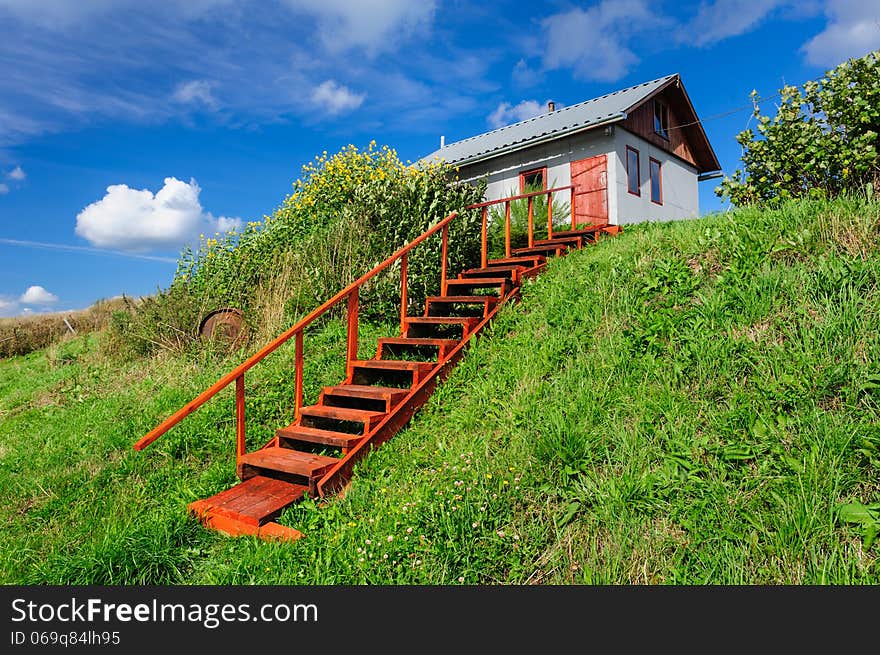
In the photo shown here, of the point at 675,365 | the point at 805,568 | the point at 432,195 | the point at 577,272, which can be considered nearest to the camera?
the point at 805,568

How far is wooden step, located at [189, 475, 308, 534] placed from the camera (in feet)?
14.8

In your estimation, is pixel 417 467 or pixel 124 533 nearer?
pixel 124 533

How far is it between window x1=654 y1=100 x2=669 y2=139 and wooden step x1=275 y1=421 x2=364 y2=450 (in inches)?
667

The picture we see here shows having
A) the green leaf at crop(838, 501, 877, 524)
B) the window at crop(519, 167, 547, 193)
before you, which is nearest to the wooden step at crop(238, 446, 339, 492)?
the green leaf at crop(838, 501, 877, 524)

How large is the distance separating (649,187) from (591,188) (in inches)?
114

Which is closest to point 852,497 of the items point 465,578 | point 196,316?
point 465,578

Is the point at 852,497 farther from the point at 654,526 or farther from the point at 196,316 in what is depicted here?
the point at 196,316

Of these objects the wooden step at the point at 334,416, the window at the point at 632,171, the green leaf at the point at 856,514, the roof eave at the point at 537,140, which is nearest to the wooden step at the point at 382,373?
the wooden step at the point at 334,416

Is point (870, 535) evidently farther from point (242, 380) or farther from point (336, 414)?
point (242, 380)

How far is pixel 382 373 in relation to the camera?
22.0ft

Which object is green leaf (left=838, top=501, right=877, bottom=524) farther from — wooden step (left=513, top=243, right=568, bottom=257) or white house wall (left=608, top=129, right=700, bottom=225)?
white house wall (left=608, top=129, right=700, bottom=225)

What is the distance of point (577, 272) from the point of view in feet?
25.5

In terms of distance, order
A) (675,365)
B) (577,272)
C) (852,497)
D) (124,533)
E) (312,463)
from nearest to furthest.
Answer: (852,497) < (124,533) < (675,365) < (312,463) < (577,272)

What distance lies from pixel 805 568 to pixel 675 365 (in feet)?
6.35
